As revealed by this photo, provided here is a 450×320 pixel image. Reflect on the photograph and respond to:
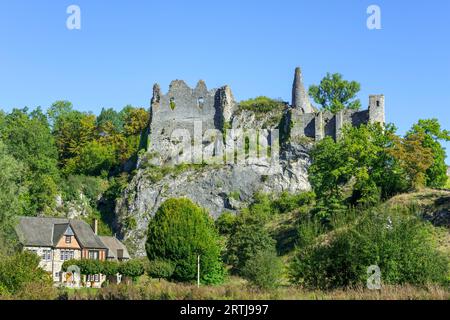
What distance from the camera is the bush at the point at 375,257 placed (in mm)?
32719

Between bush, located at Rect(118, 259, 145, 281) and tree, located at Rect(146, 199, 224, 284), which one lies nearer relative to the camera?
tree, located at Rect(146, 199, 224, 284)

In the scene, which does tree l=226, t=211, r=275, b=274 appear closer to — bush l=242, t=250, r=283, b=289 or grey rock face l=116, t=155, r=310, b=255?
grey rock face l=116, t=155, r=310, b=255

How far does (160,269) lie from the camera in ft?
181

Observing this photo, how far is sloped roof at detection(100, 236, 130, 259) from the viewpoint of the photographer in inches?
2746

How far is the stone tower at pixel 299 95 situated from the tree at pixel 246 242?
21.3 m

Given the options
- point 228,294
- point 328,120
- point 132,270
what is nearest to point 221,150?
point 328,120

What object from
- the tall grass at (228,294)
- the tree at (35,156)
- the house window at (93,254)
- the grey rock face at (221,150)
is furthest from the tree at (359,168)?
the tall grass at (228,294)

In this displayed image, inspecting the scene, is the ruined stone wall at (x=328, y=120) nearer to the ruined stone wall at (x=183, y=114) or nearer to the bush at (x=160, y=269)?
the ruined stone wall at (x=183, y=114)

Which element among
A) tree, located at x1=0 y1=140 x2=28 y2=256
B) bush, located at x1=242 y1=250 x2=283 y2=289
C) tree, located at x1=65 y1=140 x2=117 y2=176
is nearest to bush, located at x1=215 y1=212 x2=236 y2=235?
tree, located at x1=65 y1=140 x2=117 y2=176

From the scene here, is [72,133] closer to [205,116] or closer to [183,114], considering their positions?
[183,114]

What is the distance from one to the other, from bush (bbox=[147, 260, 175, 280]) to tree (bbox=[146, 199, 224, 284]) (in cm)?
80

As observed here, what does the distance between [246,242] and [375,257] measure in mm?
26569
